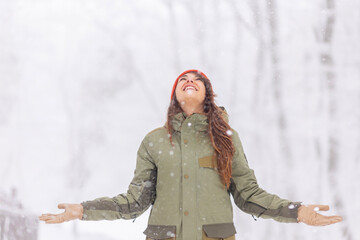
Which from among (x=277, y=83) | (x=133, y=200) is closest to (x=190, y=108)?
(x=133, y=200)

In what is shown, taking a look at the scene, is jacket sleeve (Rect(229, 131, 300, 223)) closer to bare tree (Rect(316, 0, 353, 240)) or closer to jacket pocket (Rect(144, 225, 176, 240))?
jacket pocket (Rect(144, 225, 176, 240))

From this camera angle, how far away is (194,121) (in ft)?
7.57

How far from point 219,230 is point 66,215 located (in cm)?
79

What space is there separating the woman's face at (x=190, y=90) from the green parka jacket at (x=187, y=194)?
0.14 metres

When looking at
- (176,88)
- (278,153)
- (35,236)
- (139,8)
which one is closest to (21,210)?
(35,236)

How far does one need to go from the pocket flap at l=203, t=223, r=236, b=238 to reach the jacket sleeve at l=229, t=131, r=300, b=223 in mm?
161

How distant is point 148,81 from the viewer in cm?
1008

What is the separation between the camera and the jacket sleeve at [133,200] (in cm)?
213

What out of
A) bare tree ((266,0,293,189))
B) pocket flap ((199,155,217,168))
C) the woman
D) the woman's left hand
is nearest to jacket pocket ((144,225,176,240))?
the woman

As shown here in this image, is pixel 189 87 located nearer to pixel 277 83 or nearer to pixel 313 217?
pixel 313 217

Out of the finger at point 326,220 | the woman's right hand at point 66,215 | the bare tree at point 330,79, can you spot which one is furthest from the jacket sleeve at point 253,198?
the bare tree at point 330,79

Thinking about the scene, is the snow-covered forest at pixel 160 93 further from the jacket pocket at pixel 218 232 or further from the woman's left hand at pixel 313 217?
the woman's left hand at pixel 313 217

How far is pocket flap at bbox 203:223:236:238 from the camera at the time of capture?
212 cm

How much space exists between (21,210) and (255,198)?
3091mm
